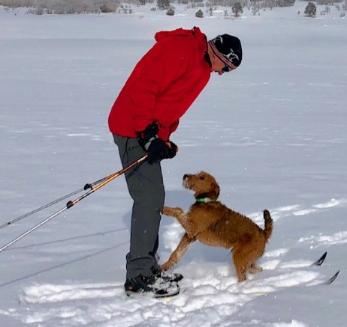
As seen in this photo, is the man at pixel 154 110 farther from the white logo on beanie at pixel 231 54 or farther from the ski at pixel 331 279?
the ski at pixel 331 279

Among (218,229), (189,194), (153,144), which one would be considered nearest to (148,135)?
(153,144)

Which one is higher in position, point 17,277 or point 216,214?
point 216,214

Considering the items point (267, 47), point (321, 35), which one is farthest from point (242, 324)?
point (321, 35)

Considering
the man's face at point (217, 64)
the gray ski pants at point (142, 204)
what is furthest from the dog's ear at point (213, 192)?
the man's face at point (217, 64)

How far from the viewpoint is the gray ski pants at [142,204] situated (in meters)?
3.77

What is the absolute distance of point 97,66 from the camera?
61.0ft

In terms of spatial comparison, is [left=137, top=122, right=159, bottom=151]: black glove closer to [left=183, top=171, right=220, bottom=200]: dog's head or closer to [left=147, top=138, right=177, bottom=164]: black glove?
[left=147, top=138, right=177, bottom=164]: black glove

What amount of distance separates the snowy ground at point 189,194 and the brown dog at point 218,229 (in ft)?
0.54

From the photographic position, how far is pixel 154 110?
3.66 metres

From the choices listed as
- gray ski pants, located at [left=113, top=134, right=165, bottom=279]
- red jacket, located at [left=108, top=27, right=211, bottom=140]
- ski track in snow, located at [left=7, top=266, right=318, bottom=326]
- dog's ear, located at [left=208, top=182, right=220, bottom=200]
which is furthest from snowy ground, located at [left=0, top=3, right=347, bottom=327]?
red jacket, located at [left=108, top=27, right=211, bottom=140]

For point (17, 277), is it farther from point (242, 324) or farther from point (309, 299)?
point (309, 299)

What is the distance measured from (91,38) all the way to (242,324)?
2566 centimetres

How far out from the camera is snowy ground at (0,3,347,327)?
142 inches

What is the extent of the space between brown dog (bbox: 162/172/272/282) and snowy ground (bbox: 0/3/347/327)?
164 mm
